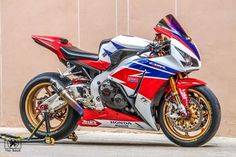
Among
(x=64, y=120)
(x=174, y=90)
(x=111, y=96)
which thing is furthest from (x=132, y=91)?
(x=64, y=120)

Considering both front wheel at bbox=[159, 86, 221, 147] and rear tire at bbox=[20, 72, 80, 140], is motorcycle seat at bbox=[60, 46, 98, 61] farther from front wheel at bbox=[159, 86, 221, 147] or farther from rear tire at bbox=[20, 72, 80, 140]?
front wheel at bbox=[159, 86, 221, 147]

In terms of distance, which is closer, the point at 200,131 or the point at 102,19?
the point at 200,131

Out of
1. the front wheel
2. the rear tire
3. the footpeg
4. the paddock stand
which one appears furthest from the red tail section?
the front wheel

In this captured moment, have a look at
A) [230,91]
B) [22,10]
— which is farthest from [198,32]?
[22,10]

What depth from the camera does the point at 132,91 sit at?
7199 mm

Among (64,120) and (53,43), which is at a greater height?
(53,43)

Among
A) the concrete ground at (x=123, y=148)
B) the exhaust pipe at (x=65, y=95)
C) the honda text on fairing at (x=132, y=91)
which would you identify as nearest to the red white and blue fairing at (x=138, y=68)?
the honda text on fairing at (x=132, y=91)

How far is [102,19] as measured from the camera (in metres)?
9.52

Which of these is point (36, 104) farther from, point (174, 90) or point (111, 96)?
point (174, 90)

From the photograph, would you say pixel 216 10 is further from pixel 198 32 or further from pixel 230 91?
pixel 230 91

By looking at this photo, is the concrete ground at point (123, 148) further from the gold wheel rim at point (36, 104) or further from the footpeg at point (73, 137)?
the gold wheel rim at point (36, 104)

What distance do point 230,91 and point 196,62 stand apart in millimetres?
1991

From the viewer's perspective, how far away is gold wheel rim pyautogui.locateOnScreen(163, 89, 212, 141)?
6.90 meters

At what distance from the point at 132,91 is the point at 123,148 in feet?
2.15
